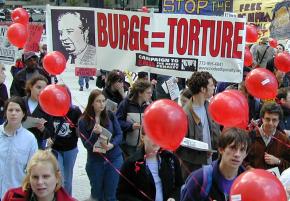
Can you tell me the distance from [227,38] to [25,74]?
13.2ft

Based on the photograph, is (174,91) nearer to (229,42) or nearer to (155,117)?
(229,42)

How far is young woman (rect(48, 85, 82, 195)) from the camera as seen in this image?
6.36 metres

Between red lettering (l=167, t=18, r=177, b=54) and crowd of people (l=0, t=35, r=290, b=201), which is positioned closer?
crowd of people (l=0, t=35, r=290, b=201)

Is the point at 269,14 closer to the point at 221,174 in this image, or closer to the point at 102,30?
the point at 102,30

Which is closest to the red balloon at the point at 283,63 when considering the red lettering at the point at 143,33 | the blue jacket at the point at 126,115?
the red lettering at the point at 143,33

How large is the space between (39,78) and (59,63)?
0.87m

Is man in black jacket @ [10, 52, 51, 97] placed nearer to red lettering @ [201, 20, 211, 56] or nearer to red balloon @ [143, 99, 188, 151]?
red lettering @ [201, 20, 211, 56]

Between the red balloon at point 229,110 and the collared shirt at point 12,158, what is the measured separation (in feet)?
5.87

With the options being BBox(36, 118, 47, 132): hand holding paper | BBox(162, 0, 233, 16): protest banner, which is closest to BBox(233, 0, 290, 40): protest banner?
BBox(162, 0, 233, 16): protest banner

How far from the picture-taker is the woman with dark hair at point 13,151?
185 inches

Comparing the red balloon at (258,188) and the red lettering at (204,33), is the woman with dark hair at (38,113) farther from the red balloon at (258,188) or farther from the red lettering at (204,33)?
the red balloon at (258,188)

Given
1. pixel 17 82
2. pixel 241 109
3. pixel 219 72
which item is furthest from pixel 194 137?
pixel 17 82

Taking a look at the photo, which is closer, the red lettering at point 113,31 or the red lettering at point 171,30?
the red lettering at point 171,30

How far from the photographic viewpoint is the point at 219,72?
22.4 ft
